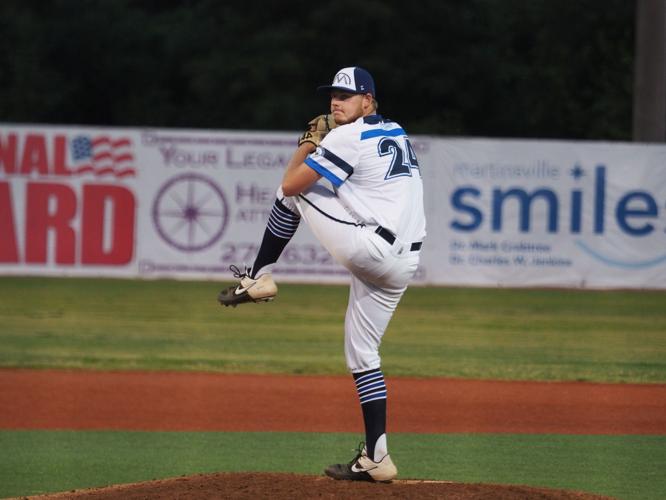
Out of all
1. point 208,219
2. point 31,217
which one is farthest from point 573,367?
point 31,217

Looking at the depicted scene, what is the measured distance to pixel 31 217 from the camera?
17.4 meters

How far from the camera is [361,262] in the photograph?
18.9ft

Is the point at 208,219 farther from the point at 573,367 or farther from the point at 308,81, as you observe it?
the point at 308,81

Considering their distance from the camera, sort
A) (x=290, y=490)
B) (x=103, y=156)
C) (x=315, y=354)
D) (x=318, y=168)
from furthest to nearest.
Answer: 1. (x=103, y=156)
2. (x=315, y=354)
3. (x=290, y=490)
4. (x=318, y=168)

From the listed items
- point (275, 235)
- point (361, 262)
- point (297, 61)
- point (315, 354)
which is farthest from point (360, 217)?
point (297, 61)

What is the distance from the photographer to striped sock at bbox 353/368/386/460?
6004 mm

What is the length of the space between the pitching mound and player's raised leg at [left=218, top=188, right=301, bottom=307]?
89cm

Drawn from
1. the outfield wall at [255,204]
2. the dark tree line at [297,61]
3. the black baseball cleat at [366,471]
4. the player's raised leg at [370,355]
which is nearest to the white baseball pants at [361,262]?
the player's raised leg at [370,355]

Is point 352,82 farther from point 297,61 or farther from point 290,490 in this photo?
point 297,61

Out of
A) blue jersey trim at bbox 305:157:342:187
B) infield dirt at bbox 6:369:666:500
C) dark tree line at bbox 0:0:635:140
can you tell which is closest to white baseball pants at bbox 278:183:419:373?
blue jersey trim at bbox 305:157:342:187

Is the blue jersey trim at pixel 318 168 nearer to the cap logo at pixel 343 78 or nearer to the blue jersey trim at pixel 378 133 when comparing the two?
the blue jersey trim at pixel 378 133

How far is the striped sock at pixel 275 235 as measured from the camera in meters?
5.97

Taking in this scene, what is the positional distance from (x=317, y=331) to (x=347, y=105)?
879cm

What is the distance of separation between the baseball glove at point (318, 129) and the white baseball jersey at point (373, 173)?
0.41 feet
